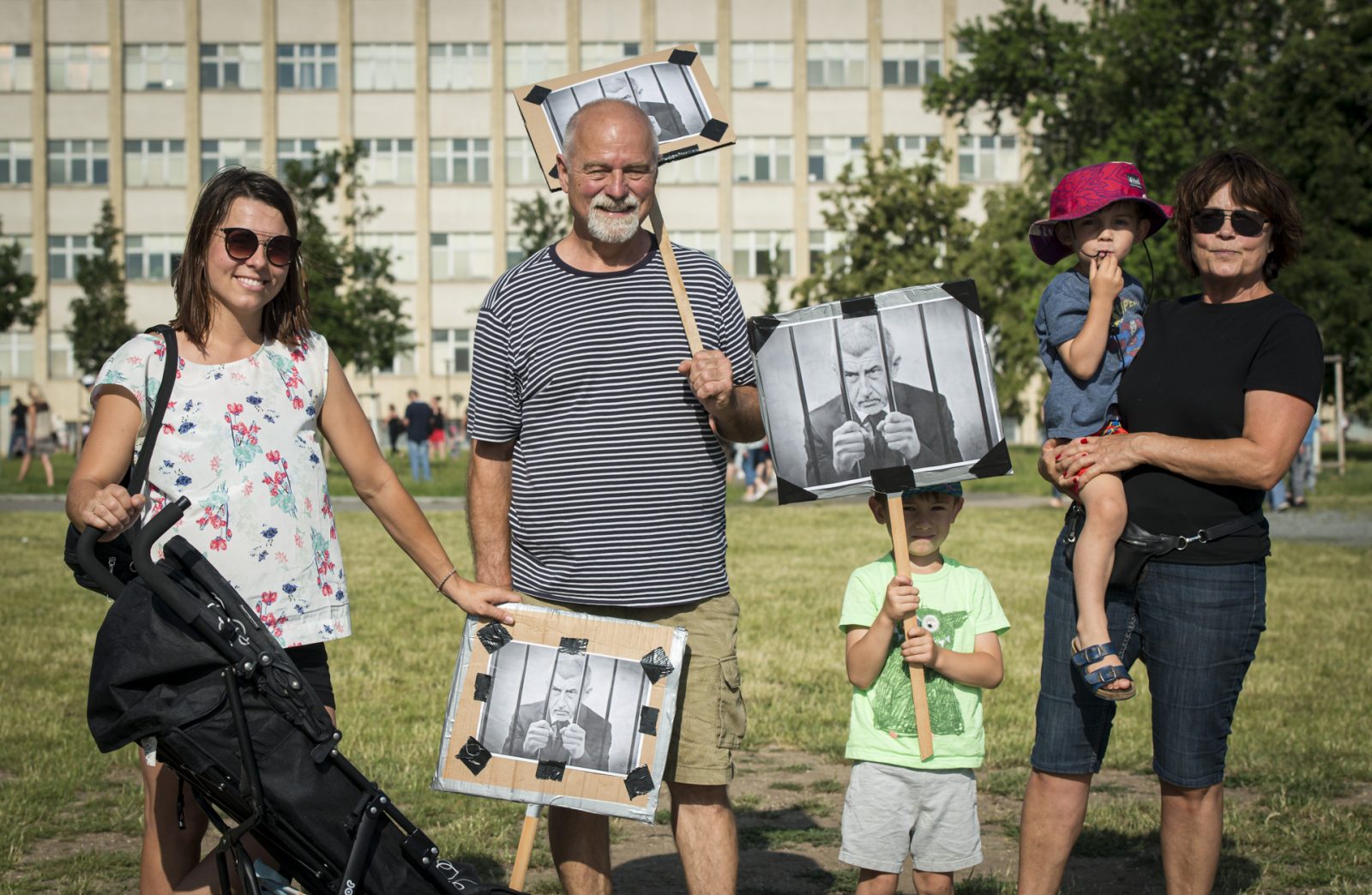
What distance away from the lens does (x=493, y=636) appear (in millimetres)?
4469

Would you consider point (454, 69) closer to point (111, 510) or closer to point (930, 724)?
point (930, 724)

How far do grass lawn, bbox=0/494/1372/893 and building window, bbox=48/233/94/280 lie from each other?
58.6 meters

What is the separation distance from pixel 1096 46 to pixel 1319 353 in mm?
37990

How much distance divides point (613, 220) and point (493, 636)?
4.23 feet

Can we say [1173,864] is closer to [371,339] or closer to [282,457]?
[282,457]

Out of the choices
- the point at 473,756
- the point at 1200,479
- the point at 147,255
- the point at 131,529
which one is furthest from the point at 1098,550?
the point at 147,255

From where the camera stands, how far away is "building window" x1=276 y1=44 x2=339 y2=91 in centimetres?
6925

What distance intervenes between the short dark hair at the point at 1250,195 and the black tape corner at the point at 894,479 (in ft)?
3.78

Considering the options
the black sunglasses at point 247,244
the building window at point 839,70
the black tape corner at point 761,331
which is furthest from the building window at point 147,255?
the black tape corner at point 761,331

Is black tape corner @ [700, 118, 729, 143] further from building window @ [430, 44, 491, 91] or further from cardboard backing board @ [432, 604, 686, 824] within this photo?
building window @ [430, 44, 491, 91]

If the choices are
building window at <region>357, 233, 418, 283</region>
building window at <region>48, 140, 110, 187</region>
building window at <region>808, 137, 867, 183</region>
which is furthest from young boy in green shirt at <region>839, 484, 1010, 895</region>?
building window at <region>48, 140, 110, 187</region>

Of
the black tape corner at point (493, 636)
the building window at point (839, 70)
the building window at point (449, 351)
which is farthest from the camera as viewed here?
the building window at point (449, 351)

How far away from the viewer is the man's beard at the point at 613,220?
4.48 m

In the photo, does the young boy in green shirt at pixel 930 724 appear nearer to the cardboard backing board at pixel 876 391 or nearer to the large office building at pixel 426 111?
the cardboard backing board at pixel 876 391
